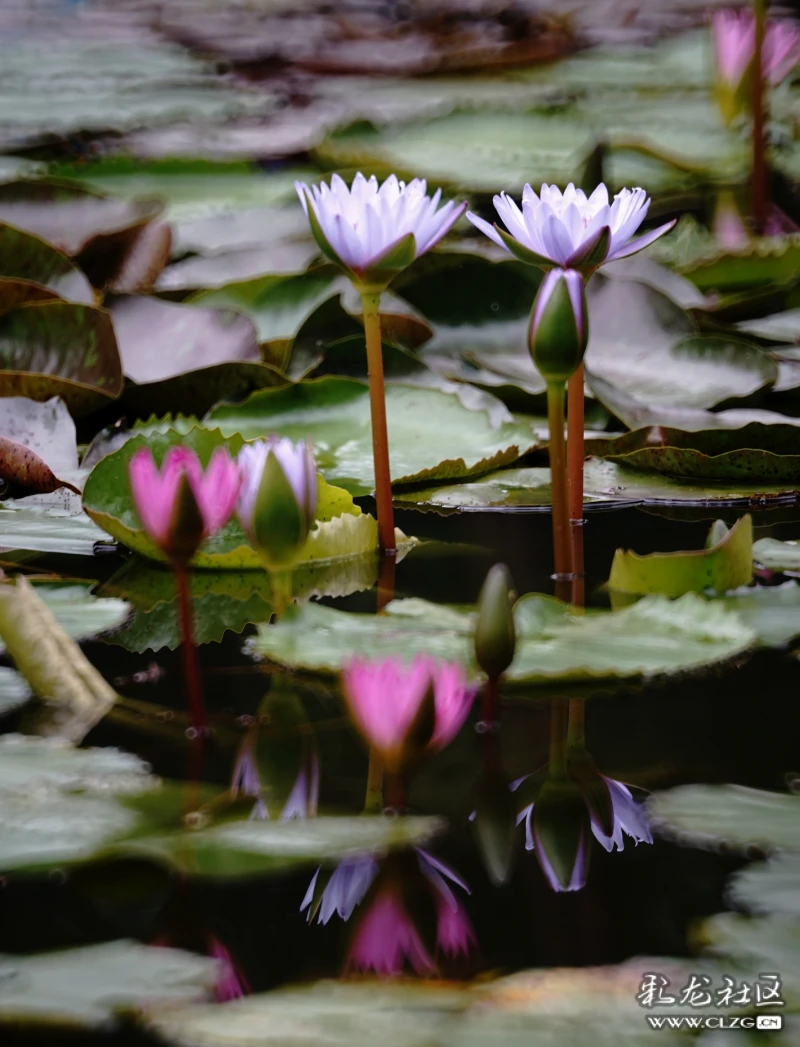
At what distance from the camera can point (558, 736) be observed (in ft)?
2.38

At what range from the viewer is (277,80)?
3.95 metres

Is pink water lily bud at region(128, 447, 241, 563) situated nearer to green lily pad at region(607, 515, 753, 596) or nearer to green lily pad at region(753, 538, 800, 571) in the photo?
green lily pad at region(607, 515, 753, 596)

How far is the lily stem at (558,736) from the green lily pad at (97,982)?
0.80 feet

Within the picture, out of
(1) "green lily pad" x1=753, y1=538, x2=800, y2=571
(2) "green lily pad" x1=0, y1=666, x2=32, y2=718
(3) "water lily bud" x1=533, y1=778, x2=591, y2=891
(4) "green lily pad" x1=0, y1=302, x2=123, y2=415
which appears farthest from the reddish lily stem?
(4) "green lily pad" x1=0, y1=302, x2=123, y2=415

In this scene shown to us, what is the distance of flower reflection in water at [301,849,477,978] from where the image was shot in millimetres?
526

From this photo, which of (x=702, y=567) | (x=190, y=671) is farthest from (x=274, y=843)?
(x=702, y=567)

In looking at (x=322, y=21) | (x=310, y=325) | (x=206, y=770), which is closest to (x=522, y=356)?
(x=310, y=325)

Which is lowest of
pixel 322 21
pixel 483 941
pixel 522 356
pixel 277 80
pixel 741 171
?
pixel 483 941

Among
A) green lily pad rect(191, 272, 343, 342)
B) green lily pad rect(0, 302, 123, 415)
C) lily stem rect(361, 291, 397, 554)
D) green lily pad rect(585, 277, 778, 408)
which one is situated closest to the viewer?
lily stem rect(361, 291, 397, 554)

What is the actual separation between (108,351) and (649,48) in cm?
303

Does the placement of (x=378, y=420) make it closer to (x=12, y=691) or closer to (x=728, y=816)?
(x=12, y=691)

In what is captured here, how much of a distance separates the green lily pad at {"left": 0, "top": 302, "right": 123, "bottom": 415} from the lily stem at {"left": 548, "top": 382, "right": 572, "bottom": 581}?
22.5 inches

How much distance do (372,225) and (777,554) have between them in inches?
16.8

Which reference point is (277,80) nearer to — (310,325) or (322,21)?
(322,21)
